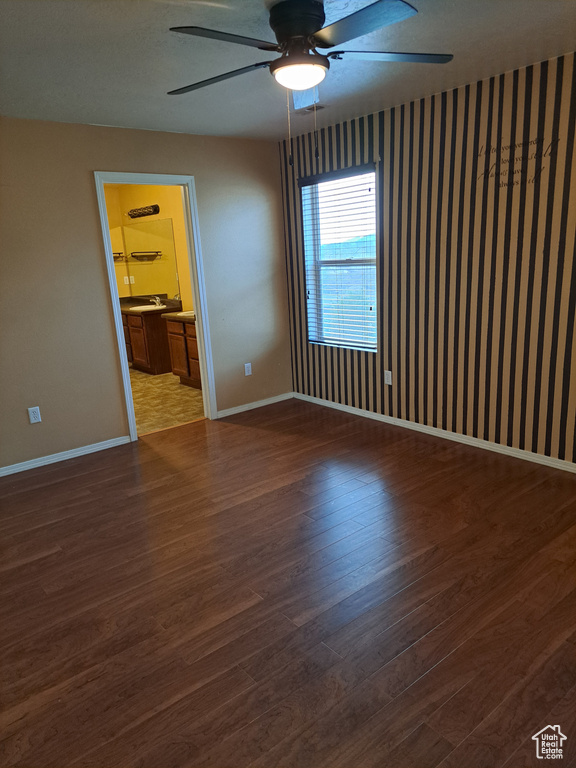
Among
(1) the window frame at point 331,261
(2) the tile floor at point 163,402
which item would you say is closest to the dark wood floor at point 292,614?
(2) the tile floor at point 163,402

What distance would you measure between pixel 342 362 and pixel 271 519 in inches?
84.7

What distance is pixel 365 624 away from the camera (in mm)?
2119

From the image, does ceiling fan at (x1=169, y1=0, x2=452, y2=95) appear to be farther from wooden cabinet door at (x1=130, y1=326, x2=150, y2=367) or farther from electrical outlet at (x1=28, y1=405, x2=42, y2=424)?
wooden cabinet door at (x1=130, y1=326, x2=150, y2=367)

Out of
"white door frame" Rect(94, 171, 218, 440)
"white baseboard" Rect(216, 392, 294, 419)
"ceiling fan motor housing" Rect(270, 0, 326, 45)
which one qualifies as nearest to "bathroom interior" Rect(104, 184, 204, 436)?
"white baseboard" Rect(216, 392, 294, 419)

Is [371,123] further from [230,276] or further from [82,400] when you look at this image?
[82,400]

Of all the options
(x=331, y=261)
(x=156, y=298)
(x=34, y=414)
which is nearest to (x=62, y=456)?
(x=34, y=414)

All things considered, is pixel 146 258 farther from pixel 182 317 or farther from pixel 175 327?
pixel 182 317

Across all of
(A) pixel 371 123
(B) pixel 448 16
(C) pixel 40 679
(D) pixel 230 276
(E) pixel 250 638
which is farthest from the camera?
(D) pixel 230 276

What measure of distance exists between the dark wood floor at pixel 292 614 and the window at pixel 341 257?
4.77 ft

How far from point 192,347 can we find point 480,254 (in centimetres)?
337

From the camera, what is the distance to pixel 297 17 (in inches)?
82.2

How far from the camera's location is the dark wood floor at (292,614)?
1.66 meters

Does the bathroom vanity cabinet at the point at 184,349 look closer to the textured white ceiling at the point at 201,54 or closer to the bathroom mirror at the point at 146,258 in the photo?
the bathroom mirror at the point at 146,258

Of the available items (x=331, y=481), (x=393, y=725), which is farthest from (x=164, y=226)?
(x=393, y=725)
